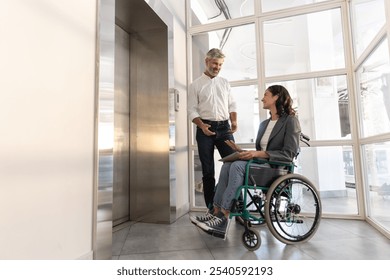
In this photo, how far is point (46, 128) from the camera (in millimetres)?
1091

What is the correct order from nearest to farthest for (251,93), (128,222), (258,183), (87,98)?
(87,98)
(258,183)
(128,222)
(251,93)

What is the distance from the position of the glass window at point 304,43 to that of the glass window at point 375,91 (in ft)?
1.23

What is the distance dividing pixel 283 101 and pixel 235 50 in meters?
1.19

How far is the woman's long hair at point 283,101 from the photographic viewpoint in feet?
6.03

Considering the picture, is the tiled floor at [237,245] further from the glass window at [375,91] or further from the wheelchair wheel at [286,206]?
the glass window at [375,91]

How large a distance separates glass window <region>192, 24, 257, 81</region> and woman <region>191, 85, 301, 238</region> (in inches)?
35.7

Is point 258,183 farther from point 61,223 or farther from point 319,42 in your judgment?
point 319,42

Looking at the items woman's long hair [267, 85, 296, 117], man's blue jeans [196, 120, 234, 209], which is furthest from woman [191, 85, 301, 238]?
man's blue jeans [196, 120, 234, 209]

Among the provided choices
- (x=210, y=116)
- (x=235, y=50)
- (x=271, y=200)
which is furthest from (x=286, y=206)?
(x=235, y=50)

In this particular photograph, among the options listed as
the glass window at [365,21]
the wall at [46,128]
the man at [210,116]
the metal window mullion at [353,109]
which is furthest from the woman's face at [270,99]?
the wall at [46,128]

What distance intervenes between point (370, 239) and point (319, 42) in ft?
6.07

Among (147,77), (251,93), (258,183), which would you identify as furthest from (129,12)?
(258,183)

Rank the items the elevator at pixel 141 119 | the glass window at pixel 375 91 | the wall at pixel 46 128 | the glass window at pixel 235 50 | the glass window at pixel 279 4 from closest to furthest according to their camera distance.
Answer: the wall at pixel 46 128, the glass window at pixel 375 91, the elevator at pixel 141 119, the glass window at pixel 279 4, the glass window at pixel 235 50

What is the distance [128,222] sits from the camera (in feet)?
7.65
